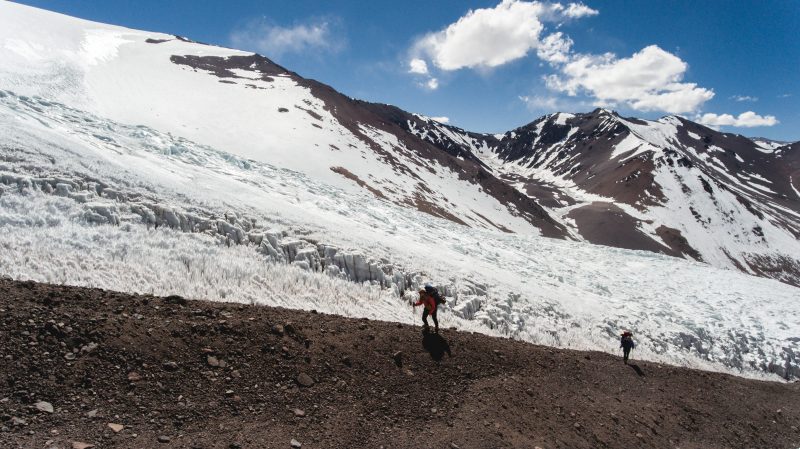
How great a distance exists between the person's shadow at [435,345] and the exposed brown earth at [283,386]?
0.16ft

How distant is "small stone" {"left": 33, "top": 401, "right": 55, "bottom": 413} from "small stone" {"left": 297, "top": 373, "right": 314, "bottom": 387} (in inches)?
164

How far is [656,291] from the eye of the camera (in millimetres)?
30859

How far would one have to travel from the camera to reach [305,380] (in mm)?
9133

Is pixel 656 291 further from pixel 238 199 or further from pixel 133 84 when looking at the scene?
pixel 133 84

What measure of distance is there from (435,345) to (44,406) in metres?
8.68

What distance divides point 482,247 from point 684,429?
62.4ft

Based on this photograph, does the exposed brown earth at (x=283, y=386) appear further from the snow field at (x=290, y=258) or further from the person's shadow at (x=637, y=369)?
the snow field at (x=290, y=258)

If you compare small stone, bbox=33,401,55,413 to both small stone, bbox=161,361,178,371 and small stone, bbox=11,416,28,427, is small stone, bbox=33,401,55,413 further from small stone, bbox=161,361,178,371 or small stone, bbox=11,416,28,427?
small stone, bbox=161,361,178,371

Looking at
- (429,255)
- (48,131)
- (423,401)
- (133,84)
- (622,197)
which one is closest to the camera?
(423,401)

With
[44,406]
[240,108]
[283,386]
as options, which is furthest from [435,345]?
[240,108]

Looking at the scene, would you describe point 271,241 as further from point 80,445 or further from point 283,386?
point 80,445

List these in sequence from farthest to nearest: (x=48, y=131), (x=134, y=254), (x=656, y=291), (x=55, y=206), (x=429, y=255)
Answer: (x=656, y=291)
(x=429, y=255)
(x=48, y=131)
(x=55, y=206)
(x=134, y=254)

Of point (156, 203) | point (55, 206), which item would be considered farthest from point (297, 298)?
point (55, 206)

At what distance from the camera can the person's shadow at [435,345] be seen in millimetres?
11705
